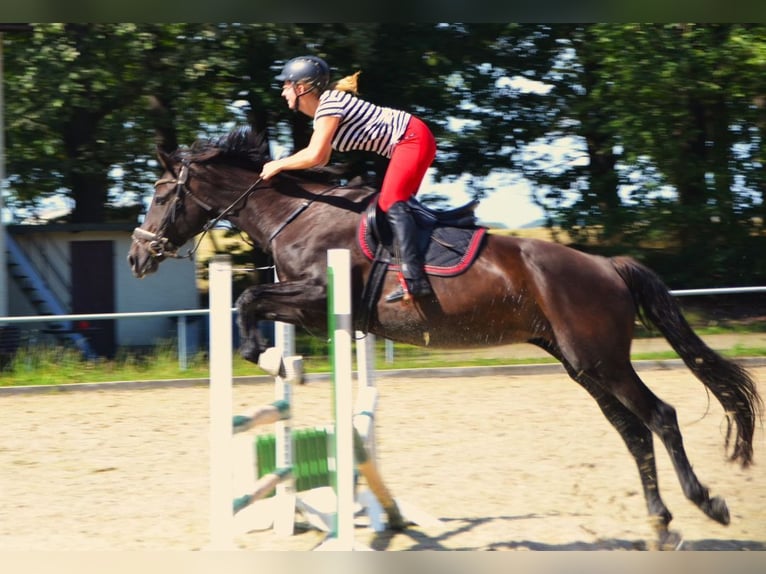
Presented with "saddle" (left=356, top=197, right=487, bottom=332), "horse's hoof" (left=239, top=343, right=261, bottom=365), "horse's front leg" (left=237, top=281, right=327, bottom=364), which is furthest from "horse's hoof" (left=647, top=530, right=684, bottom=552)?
"horse's hoof" (left=239, top=343, right=261, bottom=365)

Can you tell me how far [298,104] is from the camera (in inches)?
175

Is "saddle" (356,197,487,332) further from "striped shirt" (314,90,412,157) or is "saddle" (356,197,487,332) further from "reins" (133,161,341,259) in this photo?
"reins" (133,161,341,259)

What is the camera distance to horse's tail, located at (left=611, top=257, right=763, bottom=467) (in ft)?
14.7

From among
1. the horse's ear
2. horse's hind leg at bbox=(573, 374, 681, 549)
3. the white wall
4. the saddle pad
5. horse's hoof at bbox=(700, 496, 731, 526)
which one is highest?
the horse's ear

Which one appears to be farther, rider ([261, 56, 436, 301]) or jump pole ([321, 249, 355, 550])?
rider ([261, 56, 436, 301])

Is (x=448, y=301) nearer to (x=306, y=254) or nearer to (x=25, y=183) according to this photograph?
(x=306, y=254)

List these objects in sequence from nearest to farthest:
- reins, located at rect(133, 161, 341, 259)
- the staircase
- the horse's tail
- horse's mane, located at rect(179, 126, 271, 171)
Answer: the horse's tail, reins, located at rect(133, 161, 341, 259), horse's mane, located at rect(179, 126, 271, 171), the staircase

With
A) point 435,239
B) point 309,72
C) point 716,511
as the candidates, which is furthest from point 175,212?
point 716,511

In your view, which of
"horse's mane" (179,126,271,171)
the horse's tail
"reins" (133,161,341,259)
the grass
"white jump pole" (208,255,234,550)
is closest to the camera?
"white jump pole" (208,255,234,550)

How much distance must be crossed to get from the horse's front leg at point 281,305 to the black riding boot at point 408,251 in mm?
371

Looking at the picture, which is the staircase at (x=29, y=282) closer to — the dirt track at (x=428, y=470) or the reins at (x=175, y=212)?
the dirt track at (x=428, y=470)

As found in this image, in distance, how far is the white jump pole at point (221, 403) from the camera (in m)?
3.37

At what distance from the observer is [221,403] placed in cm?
347

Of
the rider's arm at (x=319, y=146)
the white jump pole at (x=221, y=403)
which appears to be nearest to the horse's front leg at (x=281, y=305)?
the rider's arm at (x=319, y=146)
